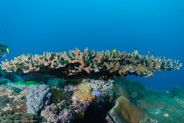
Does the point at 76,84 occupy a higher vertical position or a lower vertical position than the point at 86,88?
higher

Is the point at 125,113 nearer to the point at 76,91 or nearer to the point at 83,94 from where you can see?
the point at 83,94

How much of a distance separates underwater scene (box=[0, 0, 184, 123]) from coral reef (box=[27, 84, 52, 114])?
0.02 metres

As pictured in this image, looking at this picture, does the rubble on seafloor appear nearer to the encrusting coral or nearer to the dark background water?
the encrusting coral

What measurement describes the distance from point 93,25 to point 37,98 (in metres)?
135

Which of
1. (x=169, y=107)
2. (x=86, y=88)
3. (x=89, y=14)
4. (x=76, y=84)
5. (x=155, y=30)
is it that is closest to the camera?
(x=86, y=88)

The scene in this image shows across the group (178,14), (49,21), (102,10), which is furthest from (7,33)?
(178,14)

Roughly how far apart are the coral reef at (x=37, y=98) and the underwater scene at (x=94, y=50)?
20 mm

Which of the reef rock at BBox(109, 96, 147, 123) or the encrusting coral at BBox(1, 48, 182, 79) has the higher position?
the encrusting coral at BBox(1, 48, 182, 79)

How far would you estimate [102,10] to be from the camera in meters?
145

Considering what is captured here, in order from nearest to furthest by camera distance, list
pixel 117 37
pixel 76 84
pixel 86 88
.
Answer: pixel 86 88 → pixel 76 84 → pixel 117 37

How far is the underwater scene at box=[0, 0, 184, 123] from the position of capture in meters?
3.19

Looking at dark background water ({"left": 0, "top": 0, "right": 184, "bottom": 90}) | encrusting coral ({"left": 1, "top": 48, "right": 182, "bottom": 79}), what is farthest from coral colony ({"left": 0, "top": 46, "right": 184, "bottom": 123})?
dark background water ({"left": 0, "top": 0, "right": 184, "bottom": 90})

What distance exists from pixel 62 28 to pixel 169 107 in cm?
14197

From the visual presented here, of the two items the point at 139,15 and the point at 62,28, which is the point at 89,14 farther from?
the point at 139,15
